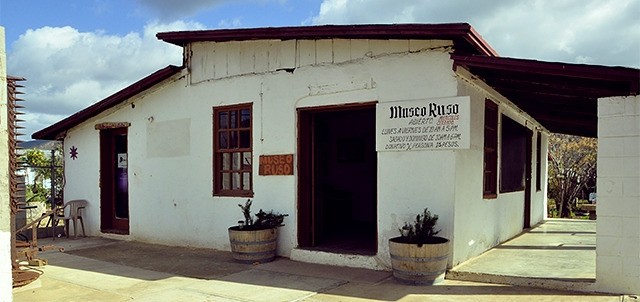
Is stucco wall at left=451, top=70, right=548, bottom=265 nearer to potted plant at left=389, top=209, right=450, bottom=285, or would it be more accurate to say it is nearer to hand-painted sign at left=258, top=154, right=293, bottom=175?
potted plant at left=389, top=209, right=450, bottom=285

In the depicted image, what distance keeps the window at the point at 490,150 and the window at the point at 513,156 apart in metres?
0.80

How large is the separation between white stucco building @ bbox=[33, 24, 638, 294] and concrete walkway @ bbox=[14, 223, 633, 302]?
672mm

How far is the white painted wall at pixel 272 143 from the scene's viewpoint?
651cm

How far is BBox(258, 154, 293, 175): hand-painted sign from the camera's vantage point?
25.0 ft

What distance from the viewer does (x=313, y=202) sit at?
25.4 feet

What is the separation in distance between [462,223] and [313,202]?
2344 millimetres

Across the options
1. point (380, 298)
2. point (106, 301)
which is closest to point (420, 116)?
point (380, 298)

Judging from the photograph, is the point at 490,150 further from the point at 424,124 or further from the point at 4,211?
the point at 4,211

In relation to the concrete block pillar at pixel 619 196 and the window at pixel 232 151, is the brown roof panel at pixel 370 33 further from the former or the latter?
the concrete block pillar at pixel 619 196

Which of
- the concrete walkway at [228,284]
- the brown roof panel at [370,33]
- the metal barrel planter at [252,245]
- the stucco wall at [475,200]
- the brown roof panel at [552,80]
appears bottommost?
the concrete walkway at [228,284]

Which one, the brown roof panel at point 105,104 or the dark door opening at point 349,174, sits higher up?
the brown roof panel at point 105,104

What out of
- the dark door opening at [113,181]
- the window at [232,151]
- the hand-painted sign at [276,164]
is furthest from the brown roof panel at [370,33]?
the dark door opening at [113,181]

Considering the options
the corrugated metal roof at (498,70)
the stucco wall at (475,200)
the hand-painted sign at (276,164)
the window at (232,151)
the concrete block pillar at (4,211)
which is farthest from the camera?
the window at (232,151)

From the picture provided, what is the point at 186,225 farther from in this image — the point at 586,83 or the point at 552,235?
the point at 552,235
